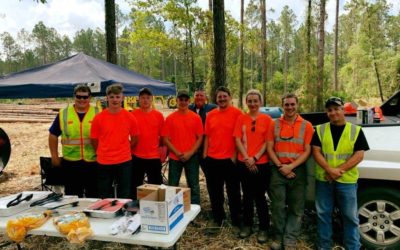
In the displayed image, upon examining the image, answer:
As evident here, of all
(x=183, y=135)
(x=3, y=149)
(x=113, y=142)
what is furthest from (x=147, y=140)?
(x=3, y=149)

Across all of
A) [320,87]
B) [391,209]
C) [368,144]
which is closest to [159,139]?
[368,144]

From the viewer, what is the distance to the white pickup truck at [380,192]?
11.9 ft

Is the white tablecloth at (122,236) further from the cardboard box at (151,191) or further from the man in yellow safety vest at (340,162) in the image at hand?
the man in yellow safety vest at (340,162)

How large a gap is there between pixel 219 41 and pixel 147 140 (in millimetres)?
3158

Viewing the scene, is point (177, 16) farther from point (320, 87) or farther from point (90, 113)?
point (90, 113)

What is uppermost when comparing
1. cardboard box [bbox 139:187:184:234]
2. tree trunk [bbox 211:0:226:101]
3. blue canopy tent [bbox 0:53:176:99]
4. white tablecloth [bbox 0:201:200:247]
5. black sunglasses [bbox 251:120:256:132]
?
tree trunk [bbox 211:0:226:101]

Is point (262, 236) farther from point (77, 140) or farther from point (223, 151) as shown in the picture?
point (77, 140)

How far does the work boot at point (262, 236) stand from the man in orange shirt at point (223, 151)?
0.37 meters

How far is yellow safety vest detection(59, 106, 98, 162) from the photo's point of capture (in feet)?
14.5

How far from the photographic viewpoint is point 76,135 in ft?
14.6

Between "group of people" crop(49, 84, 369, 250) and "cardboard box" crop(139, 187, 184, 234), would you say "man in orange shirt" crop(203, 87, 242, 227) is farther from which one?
"cardboard box" crop(139, 187, 184, 234)

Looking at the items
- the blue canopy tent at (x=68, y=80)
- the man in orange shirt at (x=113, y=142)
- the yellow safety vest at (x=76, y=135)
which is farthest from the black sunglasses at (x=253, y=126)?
the blue canopy tent at (x=68, y=80)

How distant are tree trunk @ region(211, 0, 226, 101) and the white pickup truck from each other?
3.68 m

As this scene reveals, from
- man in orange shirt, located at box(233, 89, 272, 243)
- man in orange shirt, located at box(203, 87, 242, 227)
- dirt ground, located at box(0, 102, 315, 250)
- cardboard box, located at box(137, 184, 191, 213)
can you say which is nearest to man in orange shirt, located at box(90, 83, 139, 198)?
dirt ground, located at box(0, 102, 315, 250)
